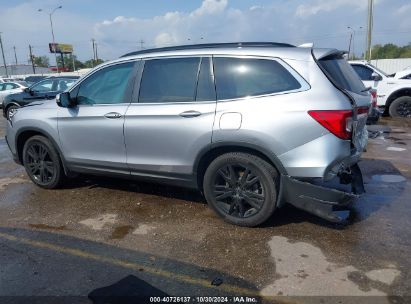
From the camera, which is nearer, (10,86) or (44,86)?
(44,86)

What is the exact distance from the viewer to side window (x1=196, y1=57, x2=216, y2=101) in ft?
13.8

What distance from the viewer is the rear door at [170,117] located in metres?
4.23

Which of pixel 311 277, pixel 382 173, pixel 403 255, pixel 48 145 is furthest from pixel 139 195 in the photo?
pixel 382 173

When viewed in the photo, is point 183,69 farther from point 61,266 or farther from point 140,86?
point 61,266

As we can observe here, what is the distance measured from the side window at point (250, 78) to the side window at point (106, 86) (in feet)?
4.02

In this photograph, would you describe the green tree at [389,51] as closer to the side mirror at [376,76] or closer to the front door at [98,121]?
the side mirror at [376,76]

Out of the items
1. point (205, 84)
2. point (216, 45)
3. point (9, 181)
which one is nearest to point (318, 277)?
point (205, 84)

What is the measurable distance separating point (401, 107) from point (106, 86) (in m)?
10.1

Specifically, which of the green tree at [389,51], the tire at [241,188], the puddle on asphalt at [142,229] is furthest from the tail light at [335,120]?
the green tree at [389,51]

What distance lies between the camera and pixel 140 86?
4684mm

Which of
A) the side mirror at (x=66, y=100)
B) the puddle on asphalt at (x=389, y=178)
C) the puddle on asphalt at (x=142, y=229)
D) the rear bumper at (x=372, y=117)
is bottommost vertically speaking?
the puddle on asphalt at (x=389, y=178)

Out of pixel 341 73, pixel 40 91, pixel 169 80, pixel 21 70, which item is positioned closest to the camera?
pixel 341 73

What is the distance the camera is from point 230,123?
4.01 meters

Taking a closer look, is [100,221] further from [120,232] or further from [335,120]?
[335,120]
